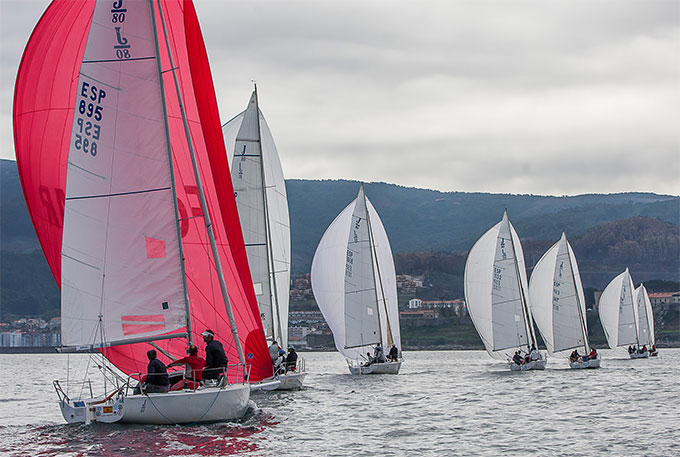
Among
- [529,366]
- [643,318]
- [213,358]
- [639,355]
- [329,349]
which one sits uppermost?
[643,318]

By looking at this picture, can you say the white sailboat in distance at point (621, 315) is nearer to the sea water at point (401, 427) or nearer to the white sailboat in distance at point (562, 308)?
the white sailboat in distance at point (562, 308)

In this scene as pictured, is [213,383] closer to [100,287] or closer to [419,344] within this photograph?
[100,287]

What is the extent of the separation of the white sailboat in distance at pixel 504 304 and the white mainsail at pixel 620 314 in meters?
20.7

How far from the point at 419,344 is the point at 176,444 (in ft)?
368

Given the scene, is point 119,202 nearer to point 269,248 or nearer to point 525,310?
point 269,248

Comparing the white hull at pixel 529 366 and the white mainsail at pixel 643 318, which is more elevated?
the white mainsail at pixel 643 318

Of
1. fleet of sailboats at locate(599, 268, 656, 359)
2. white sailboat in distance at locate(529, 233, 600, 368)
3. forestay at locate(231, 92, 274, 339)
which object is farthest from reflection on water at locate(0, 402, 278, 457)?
fleet of sailboats at locate(599, 268, 656, 359)

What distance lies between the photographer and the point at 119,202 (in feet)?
59.6

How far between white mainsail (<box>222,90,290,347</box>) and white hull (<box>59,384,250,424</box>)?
39.7 ft

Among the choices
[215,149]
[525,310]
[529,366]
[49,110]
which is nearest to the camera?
[49,110]

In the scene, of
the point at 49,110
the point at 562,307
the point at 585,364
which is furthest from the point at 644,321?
the point at 49,110

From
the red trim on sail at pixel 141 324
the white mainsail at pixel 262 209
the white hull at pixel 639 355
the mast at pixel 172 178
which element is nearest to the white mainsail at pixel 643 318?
the white hull at pixel 639 355

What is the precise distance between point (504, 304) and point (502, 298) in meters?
0.29

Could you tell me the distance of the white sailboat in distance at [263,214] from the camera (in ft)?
98.8
